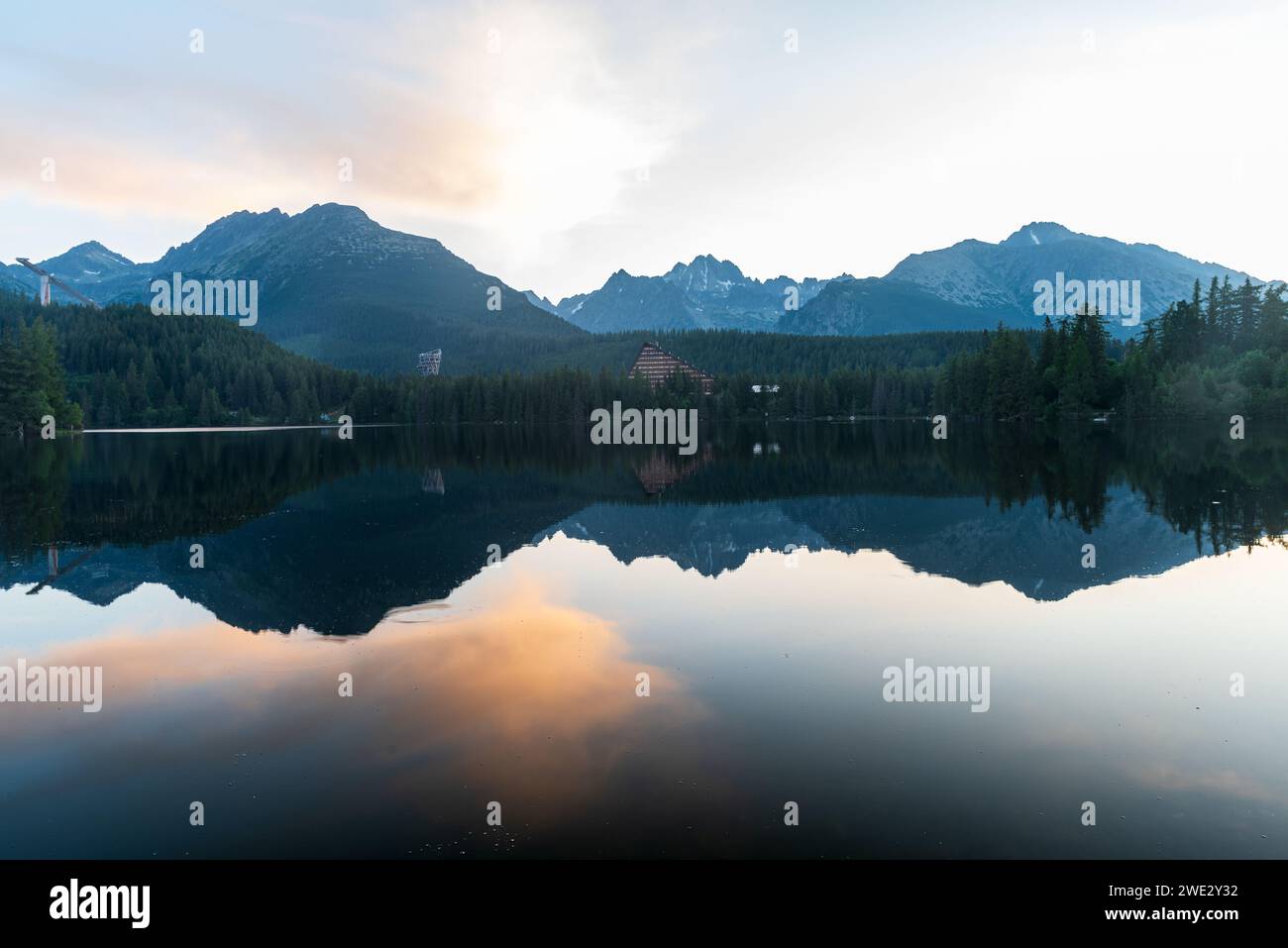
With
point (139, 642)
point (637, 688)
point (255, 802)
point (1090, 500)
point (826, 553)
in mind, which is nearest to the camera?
point (255, 802)

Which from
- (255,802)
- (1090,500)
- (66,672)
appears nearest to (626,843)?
(255,802)

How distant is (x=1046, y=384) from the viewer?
568ft

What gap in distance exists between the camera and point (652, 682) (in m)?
19.0

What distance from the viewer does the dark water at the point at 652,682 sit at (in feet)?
40.5

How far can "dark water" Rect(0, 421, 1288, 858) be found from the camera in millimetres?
12352

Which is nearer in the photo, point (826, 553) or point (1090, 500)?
point (826, 553)

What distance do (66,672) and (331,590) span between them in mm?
9096
